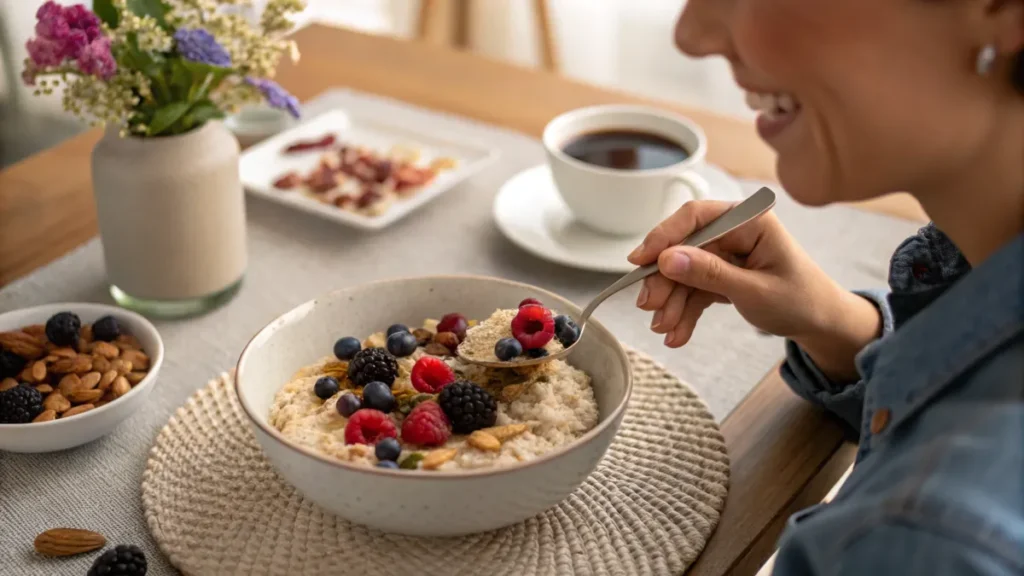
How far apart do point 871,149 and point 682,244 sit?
39 centimetres

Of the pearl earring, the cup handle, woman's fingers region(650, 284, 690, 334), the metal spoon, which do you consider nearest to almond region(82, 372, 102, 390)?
the metal spoon

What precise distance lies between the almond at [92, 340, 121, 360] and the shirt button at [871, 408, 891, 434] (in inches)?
33.0

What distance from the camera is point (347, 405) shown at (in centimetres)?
100

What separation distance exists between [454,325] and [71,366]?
438 millimetres

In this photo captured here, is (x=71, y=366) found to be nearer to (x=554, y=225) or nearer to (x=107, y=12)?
(x=107, y=12)

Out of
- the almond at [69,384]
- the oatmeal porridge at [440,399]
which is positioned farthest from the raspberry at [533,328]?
→ the almond at [69,384]

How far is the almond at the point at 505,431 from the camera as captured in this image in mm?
974

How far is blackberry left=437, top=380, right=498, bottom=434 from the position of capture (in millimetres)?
980

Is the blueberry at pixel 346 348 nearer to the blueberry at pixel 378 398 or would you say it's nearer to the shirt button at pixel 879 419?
the blueberry at pixel 378 398

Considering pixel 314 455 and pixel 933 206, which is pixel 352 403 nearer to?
pixel 314 455

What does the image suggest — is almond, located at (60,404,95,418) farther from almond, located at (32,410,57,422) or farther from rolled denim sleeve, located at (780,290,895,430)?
rolled denim sleeve, located at (780,290,895,430)

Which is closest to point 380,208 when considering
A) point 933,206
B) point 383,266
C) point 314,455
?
point 383,266

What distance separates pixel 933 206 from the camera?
803mm

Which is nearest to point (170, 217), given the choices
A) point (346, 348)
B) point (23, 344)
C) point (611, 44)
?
point (23, 344)
